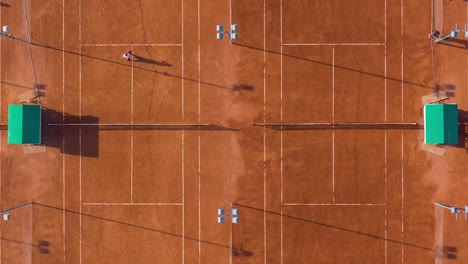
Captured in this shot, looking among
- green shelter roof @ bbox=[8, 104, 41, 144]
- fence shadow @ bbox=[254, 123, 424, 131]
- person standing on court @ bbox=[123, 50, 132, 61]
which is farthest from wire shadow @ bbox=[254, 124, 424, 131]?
green shelter roof @ bbox=[8, 104, 41, 144]

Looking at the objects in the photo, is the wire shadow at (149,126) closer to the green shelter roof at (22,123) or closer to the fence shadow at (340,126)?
the green shelter roof at (22,123)

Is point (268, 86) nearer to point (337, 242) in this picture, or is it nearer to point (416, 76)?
point (416, 76)

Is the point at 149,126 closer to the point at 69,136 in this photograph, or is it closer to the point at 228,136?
the point at 228,136

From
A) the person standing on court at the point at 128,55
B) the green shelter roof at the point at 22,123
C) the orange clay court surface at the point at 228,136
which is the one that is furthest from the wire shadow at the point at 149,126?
the person standing on court at the point at 128,55

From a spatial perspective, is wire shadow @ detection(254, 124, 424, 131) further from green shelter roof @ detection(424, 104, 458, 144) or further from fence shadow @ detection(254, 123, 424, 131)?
green shelter roof @ detection(424, 104, 458, 144)

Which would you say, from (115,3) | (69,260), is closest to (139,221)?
(69,260)

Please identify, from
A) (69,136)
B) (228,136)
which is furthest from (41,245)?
(228,136)
